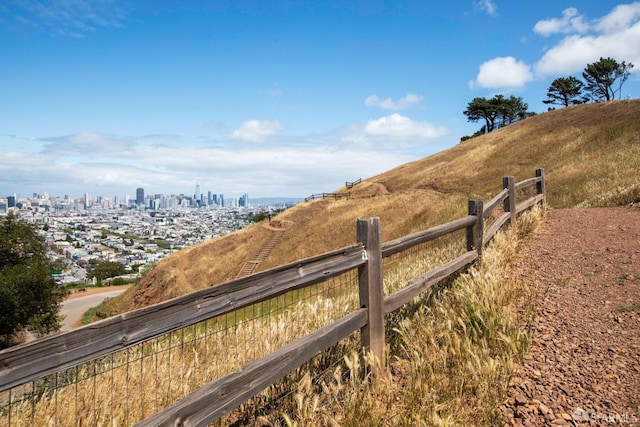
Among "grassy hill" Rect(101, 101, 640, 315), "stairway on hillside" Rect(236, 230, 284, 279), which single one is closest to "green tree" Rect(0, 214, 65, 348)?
"grassy hill" Rect(101, 101, 640, 315)

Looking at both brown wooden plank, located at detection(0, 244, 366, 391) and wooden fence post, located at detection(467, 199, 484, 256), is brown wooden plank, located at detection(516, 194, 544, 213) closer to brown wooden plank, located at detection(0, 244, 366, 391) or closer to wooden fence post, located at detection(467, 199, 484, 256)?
wooden fence post, located at detection(467, 199, 484, 256)

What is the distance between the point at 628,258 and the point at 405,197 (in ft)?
109

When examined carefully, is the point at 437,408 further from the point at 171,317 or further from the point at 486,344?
the point at 171,317

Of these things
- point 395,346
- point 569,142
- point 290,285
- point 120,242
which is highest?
point 569,142

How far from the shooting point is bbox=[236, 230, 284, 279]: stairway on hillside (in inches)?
1494

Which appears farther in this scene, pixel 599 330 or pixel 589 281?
pixel 589 281

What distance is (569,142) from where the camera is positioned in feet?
125

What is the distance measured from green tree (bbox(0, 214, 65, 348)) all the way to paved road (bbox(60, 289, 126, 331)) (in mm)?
6356

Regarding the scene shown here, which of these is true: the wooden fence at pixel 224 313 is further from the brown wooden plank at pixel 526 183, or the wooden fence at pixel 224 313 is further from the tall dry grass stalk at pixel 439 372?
the brown wooden plank at pixel 526 183

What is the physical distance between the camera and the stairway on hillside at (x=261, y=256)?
38.0 m

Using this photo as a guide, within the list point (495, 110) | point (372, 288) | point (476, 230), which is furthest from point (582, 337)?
point (495, 110)

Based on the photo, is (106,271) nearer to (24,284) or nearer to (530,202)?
(24,284)

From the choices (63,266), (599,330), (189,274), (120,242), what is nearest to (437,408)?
(599,330)

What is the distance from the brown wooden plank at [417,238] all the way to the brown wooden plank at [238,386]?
47.1 inches
